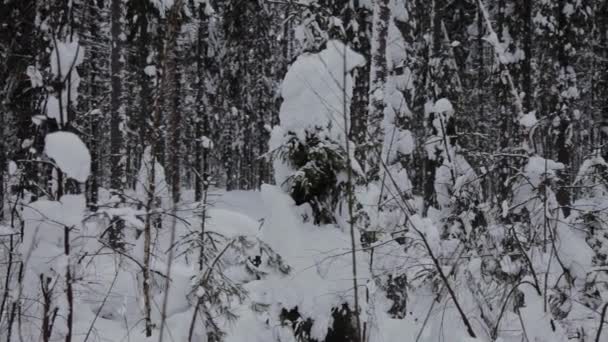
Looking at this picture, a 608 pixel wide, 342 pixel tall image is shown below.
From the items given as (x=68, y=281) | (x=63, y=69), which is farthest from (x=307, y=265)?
(x=63, y=69)

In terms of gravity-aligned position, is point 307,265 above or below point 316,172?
below

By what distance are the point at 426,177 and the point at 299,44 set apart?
2971 millimetres

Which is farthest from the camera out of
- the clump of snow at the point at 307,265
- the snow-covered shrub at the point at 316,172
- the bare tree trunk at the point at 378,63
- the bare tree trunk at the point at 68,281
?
the bare tree trunk at the point at 378,63

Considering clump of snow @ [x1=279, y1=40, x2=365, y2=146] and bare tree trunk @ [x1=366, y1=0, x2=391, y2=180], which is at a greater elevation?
bare tree trunk @ [x1=366, y1=0, x2=391, y2=180]

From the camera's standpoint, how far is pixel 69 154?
6.16 ft

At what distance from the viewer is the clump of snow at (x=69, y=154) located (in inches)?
72.7

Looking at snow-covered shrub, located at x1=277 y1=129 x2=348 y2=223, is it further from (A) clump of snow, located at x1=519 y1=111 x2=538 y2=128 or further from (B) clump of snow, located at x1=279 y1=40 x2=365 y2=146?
(A) clump of snow, located at x1=519 y1=111 x2=538 y2=128

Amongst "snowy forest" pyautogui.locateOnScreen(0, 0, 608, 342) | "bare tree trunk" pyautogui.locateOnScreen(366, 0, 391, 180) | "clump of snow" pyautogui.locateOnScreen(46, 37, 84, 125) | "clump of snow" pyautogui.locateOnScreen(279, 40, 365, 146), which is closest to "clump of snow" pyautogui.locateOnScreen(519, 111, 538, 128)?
"snowy forest" pyautogui.locateOnScreen(0, 0, 608, 342)

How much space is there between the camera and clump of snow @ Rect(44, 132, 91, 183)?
1.85 metres

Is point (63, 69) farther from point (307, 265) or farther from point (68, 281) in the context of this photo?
point (307, 265)

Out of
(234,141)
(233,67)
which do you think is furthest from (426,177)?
(234,141)

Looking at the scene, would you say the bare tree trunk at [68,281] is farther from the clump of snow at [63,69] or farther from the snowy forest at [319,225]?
the clump of snow at [63,69]

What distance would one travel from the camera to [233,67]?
74.5 feet

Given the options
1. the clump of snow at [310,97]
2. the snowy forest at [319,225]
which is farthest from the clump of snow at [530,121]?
the clump of snow at [310,97]
